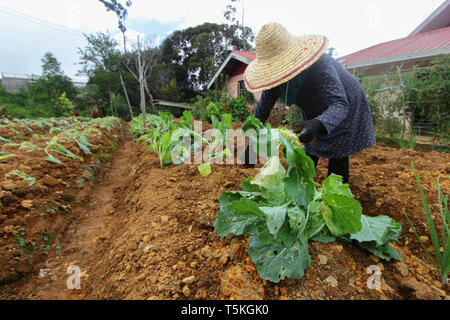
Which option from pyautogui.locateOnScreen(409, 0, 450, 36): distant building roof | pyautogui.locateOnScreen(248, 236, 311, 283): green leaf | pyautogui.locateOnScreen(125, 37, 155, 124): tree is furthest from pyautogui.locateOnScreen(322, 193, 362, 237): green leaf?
→ pyautogui.locateOnScreen(409, 0, 450, 36): distant building roof

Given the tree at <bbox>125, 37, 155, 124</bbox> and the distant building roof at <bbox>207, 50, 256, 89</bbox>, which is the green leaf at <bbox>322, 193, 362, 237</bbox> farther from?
the distant building roof at <bbox>207, 50, 256, 89</bbox>

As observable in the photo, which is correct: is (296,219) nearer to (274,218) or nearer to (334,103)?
(274,218)

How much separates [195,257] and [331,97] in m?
1.21

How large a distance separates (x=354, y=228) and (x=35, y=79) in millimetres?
28492

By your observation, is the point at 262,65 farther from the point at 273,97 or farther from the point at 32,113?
the point at 32,113

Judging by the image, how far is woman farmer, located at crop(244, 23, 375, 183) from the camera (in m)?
1.15

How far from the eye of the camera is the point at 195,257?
0.85 m

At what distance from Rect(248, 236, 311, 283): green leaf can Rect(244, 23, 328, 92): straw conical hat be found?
885mm

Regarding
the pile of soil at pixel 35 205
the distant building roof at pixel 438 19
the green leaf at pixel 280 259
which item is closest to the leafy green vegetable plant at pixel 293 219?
the green leaf at pixel 280 259

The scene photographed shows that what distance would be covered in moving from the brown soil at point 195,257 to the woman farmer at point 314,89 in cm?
54

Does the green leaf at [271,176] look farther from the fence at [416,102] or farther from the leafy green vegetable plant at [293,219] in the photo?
the fence at [416,102]

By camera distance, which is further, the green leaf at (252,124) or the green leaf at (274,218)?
the green leaf at (252,124)

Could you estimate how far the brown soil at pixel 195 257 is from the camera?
697 mm
